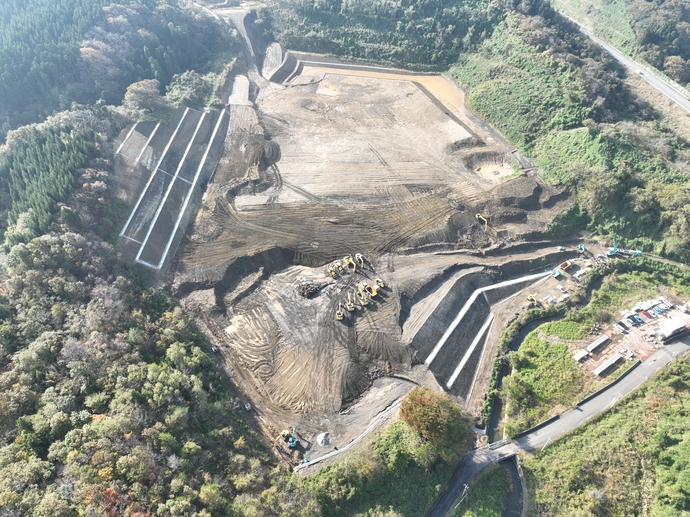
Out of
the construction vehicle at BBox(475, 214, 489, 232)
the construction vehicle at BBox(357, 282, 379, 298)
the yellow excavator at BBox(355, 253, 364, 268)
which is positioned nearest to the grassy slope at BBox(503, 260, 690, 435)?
the construction vehicle at BBox(475, 214, 489, 232)

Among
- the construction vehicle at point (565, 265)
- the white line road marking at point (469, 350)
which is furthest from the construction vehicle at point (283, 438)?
the construction vehicle at point (565, 265)

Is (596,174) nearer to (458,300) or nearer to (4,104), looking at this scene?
(458,300)

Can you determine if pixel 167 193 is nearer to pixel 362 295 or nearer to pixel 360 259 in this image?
pixel 360 259

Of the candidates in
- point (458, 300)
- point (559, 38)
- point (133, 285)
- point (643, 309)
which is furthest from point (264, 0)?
point (643, 309)

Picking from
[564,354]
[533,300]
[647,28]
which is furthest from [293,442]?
[647,28]

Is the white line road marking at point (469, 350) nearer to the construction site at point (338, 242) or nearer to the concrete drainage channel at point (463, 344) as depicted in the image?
the concrete drainage channel at point (463, 344)

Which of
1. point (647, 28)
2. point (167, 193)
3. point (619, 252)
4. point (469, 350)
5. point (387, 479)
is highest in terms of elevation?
point (647, 28)
